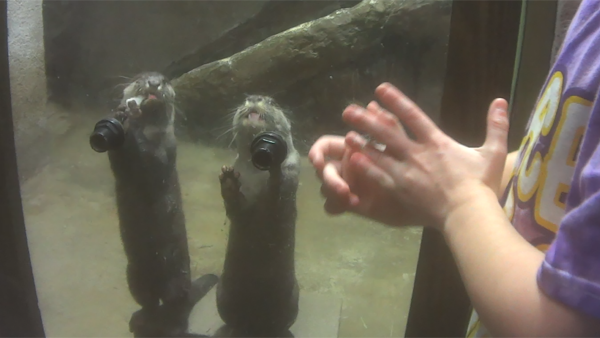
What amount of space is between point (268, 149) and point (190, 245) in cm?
22

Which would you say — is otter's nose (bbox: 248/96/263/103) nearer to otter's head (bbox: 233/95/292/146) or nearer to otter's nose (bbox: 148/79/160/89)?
otter's head (bbox: 233/95/292/146)

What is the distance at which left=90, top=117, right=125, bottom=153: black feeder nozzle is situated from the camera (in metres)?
0.62

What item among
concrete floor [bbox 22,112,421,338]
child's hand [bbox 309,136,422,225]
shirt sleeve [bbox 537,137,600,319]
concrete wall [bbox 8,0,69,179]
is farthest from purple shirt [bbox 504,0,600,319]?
concrete wall [bbox 8,0,69,179]

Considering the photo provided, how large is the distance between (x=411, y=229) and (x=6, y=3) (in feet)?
2.10

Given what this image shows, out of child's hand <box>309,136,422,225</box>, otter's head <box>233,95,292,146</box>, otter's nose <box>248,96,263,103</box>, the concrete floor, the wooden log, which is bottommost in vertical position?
the concrete floor

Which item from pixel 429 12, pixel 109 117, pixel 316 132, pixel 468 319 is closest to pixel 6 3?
pixel 109 117

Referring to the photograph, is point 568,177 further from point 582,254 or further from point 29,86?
point 29,86

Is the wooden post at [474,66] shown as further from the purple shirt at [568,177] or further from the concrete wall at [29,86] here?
the concrete wall at [29,86]

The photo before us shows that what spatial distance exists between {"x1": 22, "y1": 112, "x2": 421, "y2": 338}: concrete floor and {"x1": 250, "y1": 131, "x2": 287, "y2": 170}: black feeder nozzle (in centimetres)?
4

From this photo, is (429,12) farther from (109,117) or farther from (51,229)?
(51,229)

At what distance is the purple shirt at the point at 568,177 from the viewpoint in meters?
0.28

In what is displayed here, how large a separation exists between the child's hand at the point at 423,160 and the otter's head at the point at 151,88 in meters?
0.27

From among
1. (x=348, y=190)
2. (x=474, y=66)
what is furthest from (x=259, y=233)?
(x=474, y=66)

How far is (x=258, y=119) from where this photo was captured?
0.60 m
